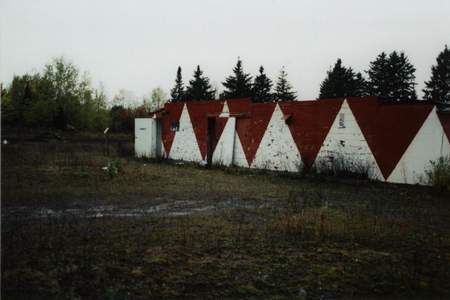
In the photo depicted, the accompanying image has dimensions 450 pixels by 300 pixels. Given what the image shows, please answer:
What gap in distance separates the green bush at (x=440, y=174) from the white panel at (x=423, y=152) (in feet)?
0.63

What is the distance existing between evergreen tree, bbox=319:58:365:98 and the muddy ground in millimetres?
40147

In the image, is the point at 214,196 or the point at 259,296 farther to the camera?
the point at 214,196

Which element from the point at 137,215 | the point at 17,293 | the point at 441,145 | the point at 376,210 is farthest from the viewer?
the point at 441,145

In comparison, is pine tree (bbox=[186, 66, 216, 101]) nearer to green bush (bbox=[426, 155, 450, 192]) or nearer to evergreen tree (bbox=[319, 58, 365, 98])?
evergreen tree (bbox=[319, 58, 365, 98])

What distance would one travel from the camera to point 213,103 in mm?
19031

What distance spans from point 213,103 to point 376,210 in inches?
463

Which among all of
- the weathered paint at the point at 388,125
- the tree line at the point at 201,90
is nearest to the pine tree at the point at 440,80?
the tree line at the point at 201,90

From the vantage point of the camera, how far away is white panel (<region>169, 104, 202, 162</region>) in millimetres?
19542

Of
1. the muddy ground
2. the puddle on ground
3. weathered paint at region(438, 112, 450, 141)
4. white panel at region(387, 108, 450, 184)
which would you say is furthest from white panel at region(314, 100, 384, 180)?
the puddle on ground

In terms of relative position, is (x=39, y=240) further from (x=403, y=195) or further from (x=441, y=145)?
(x=441, y=145)

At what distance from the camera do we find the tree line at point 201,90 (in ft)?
160

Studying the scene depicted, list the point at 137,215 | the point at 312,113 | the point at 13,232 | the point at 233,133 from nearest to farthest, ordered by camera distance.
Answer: the point at 13,232, the point at 137,215, the point at 312,113, the point at 233,133

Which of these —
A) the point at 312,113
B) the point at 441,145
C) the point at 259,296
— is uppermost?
the point at 312,113

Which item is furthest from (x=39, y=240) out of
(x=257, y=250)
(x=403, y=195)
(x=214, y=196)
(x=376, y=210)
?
(x=403, y=195)
